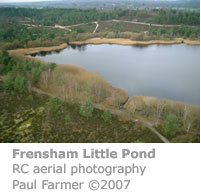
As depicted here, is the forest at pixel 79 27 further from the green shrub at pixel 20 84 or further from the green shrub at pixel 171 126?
the green shrub at pixel 171 126

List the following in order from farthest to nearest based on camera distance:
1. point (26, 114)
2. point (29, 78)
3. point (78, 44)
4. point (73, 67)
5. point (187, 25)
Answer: point (187, 25) < point (78, 44) < point (73, 67) < point (29, 78) < point (26, 114)

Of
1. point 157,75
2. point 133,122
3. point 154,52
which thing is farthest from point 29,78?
point 154,52

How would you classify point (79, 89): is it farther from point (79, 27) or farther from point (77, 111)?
point (79, 27)

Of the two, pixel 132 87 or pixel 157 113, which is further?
pixel 132 87

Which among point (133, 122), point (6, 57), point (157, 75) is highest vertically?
point (6, 57)

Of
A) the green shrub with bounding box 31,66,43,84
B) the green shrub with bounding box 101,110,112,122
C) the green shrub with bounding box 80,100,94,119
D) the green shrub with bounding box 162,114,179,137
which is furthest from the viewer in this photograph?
the green shrub with bounding box 31,66,43,84

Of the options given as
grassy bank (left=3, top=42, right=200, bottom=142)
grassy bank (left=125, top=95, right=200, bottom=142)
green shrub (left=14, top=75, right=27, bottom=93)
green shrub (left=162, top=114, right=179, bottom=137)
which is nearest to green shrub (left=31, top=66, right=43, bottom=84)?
grassy bank (left=3, top=42, right=200, bottom=142)

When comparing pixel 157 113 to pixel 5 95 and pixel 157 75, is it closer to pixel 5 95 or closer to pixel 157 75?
pixel 157 75

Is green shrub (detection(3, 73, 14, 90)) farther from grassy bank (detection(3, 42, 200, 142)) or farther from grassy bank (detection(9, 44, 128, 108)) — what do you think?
grassy bank (detection(9, 44, 128, 108))
